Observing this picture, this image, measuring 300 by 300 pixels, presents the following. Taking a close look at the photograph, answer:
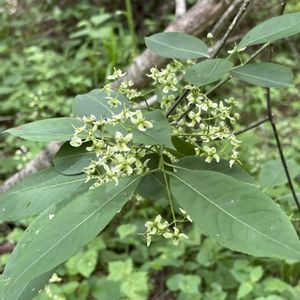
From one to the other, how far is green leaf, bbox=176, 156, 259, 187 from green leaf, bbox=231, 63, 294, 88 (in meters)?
0.17

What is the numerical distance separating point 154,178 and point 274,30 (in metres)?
0.37

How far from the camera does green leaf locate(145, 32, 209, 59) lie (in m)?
0.97

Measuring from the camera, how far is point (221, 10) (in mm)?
2090

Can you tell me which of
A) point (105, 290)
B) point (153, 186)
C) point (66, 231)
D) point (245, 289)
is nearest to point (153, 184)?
point (153, 186)

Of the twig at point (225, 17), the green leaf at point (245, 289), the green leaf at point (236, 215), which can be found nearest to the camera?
the green leaf at point (236, 215)

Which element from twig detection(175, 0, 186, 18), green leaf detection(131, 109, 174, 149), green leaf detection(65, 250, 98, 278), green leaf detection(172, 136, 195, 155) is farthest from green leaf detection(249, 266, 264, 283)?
green leaf detection(131, 109, 174, 149)

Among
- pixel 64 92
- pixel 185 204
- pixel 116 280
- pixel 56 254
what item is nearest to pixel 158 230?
pixel 185 204

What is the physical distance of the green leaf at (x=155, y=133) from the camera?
0.79 metres

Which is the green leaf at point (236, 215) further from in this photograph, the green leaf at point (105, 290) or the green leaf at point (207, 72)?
the green leaf at point (105, 290)

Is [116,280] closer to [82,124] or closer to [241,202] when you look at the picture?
[82,124]

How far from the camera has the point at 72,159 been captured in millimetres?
944

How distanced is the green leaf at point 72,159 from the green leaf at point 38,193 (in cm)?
1

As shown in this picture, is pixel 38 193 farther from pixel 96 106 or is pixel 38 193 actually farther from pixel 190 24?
pixel 190 24

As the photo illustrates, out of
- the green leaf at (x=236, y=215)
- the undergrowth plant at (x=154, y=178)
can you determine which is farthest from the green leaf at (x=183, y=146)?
the green leaf at (x=236, y=215)
